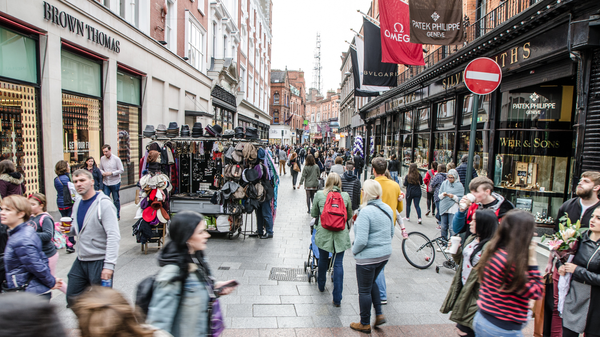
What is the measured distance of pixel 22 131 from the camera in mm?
7891

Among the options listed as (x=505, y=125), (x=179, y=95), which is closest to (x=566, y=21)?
(x=505, y=125)

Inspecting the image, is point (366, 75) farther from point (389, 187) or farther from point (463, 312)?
point (463, 312)

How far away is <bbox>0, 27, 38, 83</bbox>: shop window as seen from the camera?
742 cm

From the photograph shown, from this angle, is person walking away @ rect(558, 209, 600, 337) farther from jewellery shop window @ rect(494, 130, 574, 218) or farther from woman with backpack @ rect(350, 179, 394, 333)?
jewellery shop window @ rect(494, 130, 574, 218)

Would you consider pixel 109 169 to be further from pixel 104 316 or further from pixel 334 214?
pixel 104 316

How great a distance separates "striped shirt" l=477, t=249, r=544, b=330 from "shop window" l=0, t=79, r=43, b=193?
8.70m

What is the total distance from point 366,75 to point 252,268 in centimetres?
934

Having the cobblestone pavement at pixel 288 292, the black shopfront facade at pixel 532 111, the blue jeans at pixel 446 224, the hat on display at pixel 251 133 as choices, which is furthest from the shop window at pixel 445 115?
the hat on display at pixel 251 133

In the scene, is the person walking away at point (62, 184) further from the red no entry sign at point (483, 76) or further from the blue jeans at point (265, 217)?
the red no entry sign at point (483, 76)

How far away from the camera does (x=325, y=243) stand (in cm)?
493

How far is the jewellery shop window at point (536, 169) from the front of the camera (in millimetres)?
8289

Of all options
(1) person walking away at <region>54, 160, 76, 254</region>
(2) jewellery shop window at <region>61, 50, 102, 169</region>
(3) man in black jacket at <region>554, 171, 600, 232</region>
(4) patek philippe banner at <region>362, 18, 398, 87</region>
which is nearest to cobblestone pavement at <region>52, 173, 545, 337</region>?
(1) person walking away at <region>54, 160, 76, 254</region>

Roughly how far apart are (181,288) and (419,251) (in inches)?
218

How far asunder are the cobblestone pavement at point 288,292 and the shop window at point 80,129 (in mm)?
2962
